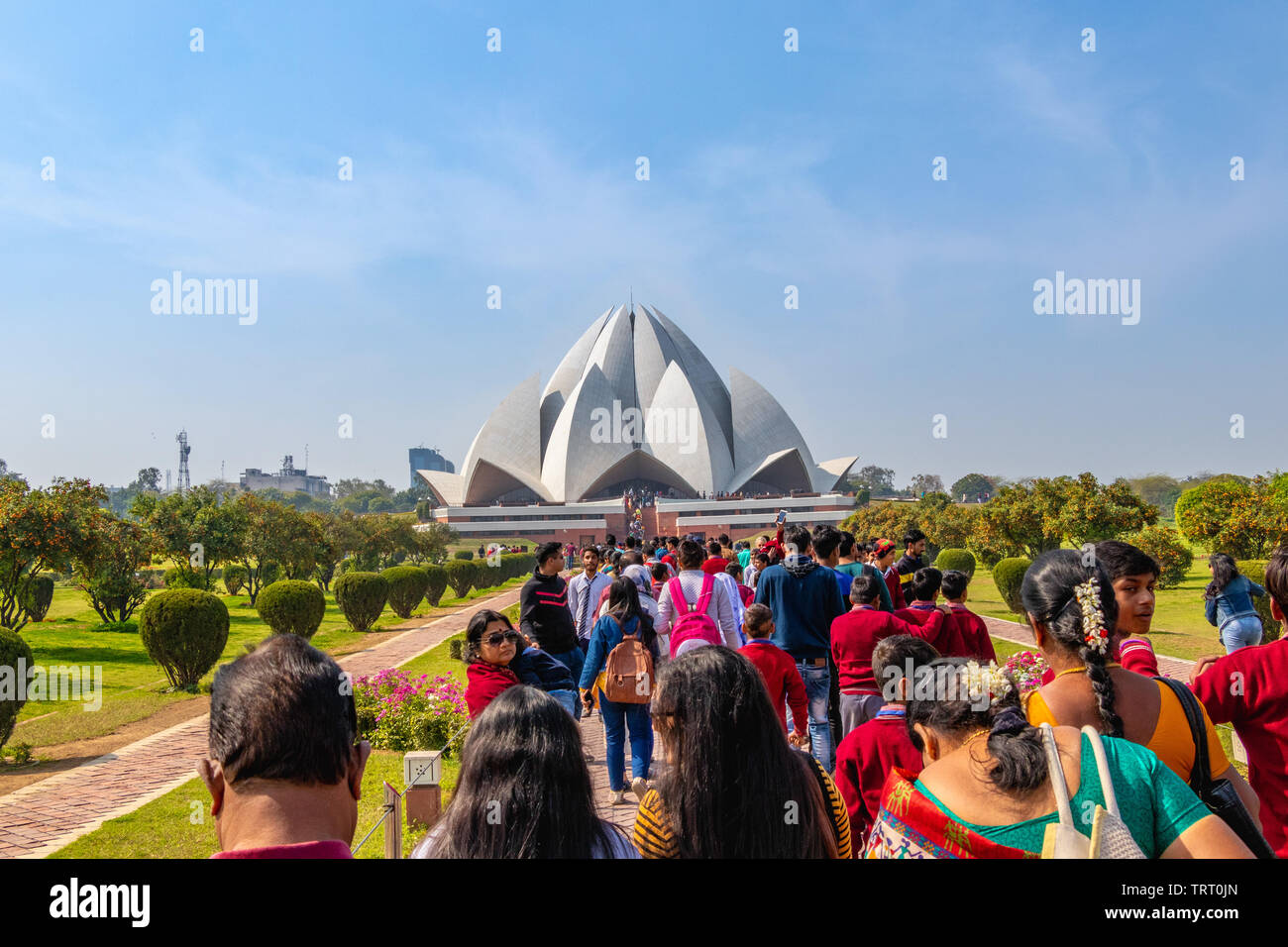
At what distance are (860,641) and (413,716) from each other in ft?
11.5

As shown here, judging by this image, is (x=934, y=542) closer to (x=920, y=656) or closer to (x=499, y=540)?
(x=920, y=656)

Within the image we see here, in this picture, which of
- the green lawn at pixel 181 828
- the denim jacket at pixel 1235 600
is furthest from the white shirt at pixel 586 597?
the denim jacket at pixel 1235 600

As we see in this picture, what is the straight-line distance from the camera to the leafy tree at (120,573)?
1235 centimetres

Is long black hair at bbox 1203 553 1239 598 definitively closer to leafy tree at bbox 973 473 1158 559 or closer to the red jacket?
the red jacket

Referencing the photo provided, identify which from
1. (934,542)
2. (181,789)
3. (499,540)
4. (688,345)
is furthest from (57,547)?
(688,345)

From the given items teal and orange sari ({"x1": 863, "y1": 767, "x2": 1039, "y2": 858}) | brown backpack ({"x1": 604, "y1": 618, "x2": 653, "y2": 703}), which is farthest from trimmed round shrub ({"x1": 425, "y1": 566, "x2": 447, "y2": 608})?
teal and orange sari ({"x1": 863, "y1": 767, "x2": 1039, "y2": 858})

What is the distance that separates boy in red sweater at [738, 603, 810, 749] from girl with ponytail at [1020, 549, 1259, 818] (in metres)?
1.51

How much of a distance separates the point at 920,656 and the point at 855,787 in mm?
398

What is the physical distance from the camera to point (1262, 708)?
70.2 inches

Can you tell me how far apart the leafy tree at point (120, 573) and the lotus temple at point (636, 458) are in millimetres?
24081

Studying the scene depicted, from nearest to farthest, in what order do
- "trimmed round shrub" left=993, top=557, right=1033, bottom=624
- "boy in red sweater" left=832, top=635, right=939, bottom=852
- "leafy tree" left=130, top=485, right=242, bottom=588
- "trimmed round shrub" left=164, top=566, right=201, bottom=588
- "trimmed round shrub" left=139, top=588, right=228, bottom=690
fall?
"boy in red sweater" left=832, top=635, right=939, bottom=852
"trimmed round shrub" left=139, top=588, right=228, bottom=690
"trimmed round shrub" left=993, top=557, right=1033, bottom=624
"trimmed round shrub" left=164, top=566, right=201, bottom=588
"leafy tree" left=130, top=485, right=242, bottom=588

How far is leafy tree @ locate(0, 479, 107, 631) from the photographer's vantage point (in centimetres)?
957

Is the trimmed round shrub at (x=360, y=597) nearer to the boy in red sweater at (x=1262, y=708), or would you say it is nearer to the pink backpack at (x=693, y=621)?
the pink backpack at (x=693, y=621)

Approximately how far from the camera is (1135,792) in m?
1.03
